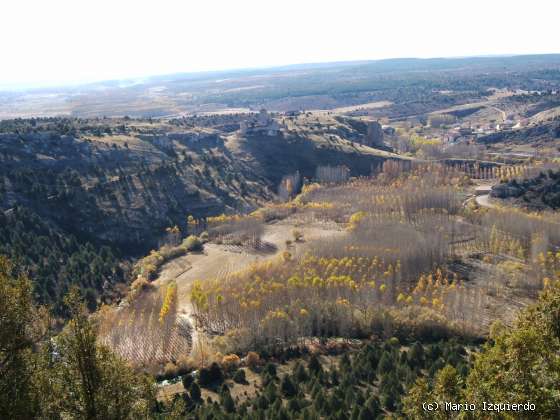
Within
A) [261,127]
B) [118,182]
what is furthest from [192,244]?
[261,127]

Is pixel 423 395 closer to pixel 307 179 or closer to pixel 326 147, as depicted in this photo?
pixel 307 179

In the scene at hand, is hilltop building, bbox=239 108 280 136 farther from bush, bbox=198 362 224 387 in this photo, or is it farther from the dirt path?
bush, bbox=198 362 224 387

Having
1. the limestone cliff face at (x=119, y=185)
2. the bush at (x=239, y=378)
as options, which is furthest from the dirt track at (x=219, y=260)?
the bush at (x=239, y=378)

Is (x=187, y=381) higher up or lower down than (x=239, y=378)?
higher up

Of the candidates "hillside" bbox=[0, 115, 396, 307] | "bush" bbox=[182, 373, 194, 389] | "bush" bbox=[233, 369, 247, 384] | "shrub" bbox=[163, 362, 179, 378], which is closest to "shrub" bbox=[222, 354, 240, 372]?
"bush" bbox=[233, 369, 247, 384]

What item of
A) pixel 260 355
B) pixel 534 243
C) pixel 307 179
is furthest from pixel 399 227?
pixel 307 179

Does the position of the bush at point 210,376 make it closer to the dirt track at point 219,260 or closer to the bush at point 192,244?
the dirt track at point 219,260

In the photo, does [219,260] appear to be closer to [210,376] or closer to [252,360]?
[252,360]

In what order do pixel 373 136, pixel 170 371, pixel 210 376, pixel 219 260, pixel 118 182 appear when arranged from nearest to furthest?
pixel 210 376
pixel 170 371
pixel 219 260
pixel 118 182
pixel 373 136
